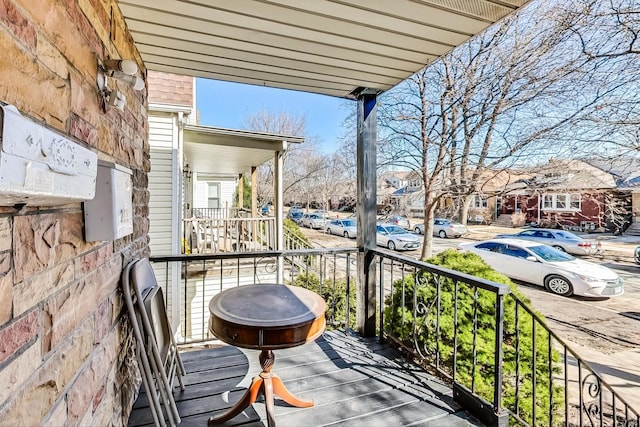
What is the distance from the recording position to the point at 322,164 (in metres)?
16.5

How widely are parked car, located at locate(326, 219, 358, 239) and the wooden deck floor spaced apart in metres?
12.9

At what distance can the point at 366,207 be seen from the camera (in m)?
2.91

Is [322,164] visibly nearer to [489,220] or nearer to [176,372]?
[489,220]

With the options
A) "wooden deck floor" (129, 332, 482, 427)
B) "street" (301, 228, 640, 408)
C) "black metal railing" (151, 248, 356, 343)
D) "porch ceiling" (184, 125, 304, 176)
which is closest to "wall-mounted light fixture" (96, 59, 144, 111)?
"wooden deck floor" (129, 332, 482, 427)

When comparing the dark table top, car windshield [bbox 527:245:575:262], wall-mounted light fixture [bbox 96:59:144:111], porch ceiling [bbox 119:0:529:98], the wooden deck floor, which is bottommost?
the wooden deck floor

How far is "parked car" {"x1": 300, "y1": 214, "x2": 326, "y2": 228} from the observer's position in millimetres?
19377

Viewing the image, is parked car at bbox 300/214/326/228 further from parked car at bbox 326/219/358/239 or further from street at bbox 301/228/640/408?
street at bbox 301/228/640/408

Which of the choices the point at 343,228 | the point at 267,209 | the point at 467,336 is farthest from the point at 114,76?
A: the point at 267,209

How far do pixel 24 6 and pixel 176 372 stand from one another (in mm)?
2129

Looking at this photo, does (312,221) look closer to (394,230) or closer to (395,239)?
(394,230)

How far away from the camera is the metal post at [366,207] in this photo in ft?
9.50

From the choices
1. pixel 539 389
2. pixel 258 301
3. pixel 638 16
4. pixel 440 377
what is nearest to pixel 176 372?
pixel 258 301

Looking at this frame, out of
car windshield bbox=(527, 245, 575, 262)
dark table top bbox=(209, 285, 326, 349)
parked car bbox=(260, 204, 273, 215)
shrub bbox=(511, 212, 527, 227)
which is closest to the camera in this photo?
dark table top bbox=(209, 285, 326, 349)

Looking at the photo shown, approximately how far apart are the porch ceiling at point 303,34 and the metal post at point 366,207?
315 millimetres
